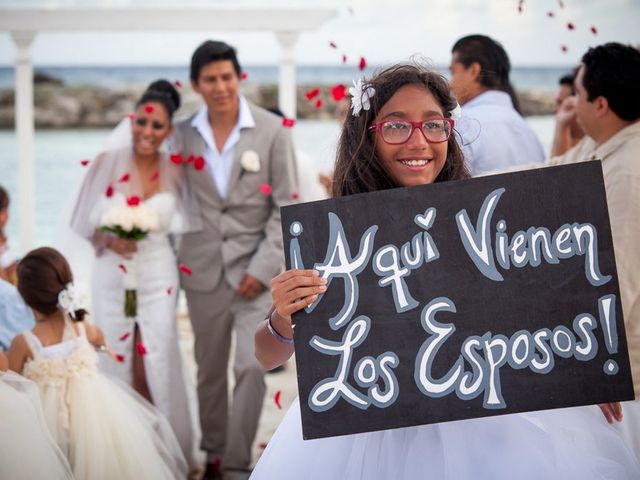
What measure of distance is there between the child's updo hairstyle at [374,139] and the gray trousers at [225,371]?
7.25ft

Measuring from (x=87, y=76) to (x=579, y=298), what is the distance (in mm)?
34192

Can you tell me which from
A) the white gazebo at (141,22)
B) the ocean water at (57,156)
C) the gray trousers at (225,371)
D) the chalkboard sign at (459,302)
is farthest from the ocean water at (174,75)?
the chalkboard sign at (459,302)

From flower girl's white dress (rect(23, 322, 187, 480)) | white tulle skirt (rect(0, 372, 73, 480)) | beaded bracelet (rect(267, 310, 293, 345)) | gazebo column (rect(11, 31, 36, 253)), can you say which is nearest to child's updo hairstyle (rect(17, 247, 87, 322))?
flower girl's white dress (rect(23, 322, 187, 480))

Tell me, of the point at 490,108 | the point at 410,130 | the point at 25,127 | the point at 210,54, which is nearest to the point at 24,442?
the point at 410,130

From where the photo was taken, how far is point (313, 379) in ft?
7.48

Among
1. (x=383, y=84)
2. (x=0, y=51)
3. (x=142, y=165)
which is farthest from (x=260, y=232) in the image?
(x=0, y=51)

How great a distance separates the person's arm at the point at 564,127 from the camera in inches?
248

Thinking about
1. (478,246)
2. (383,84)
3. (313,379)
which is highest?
(383,84)

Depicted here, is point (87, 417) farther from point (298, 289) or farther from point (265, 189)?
point (298, 289)

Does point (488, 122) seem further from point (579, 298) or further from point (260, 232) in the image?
point (579, 298)

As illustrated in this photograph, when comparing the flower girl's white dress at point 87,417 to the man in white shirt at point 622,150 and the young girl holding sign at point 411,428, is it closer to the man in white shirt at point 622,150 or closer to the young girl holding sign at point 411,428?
the young girl holding sign at point 411,428

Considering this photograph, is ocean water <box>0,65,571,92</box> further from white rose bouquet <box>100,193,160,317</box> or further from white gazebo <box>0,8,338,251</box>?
white rose bouquet <box>100,193,160,317</box>

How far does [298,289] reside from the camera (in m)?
2.28

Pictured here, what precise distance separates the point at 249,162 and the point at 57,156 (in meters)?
21.4
